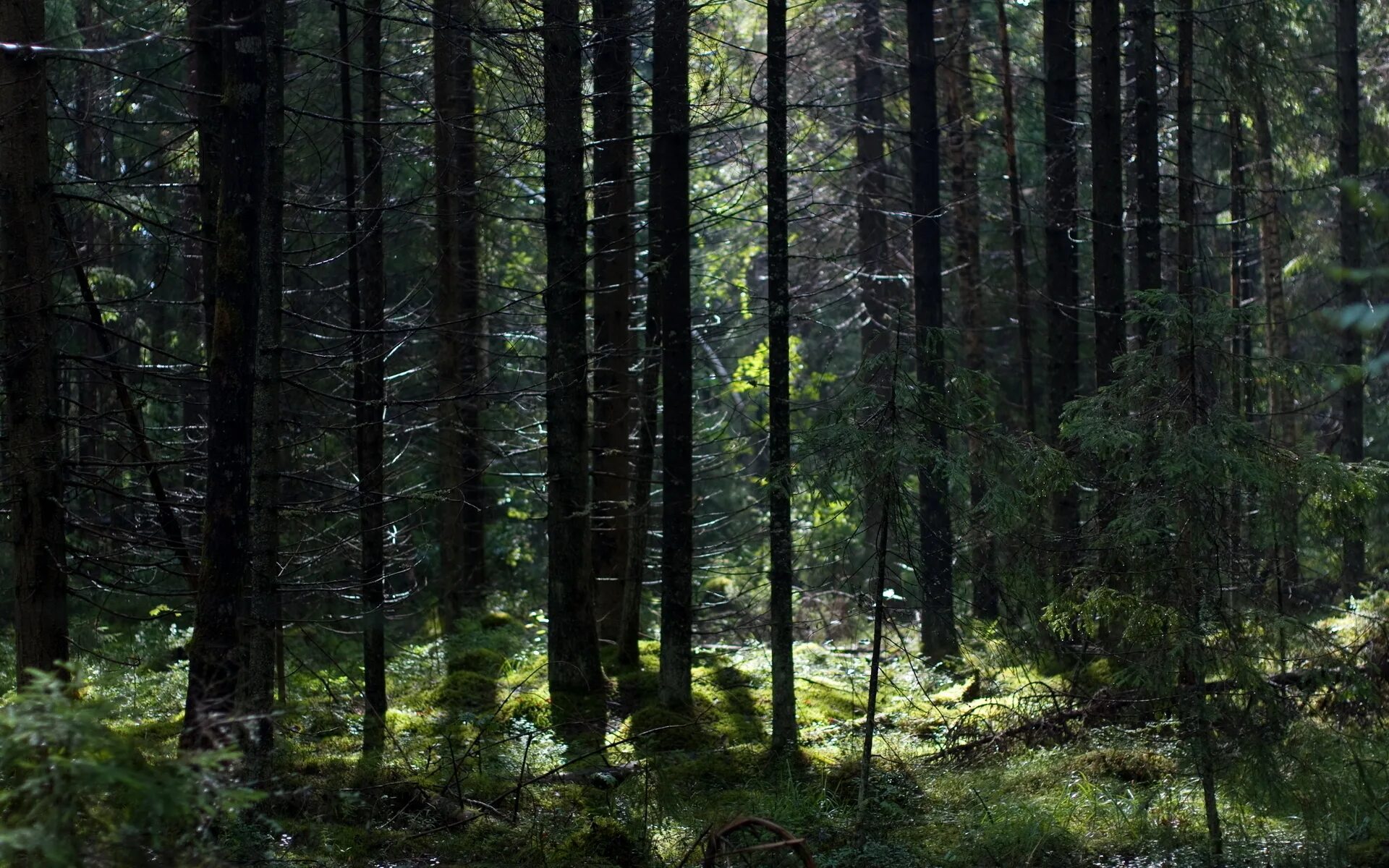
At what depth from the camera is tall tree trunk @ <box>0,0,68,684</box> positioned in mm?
8469

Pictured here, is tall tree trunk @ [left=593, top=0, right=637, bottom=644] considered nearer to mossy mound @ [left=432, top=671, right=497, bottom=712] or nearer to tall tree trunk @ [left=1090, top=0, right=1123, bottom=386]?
mossy mound @ [left=432, top=671, right=497, bottom=712]

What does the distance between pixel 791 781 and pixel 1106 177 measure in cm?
802

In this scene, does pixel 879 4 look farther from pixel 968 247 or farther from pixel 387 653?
pixel 387 653

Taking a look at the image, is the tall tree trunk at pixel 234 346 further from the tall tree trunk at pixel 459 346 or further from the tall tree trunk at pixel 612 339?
the tall tree trunk at pixel 612 339

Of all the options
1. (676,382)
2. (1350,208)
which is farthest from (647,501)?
(1350,208)

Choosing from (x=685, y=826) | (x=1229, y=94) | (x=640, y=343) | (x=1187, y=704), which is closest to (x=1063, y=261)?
(x=1229, y=94)

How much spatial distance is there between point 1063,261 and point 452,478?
29.5ft

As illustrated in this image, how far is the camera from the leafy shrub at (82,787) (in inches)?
137

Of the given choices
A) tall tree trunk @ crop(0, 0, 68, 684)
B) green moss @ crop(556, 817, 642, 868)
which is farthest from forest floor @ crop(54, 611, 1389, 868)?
tall tree trunk @ crop(0, 0, 68, 684)

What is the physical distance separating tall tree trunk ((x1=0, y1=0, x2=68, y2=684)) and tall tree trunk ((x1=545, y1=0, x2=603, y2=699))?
4220 mm

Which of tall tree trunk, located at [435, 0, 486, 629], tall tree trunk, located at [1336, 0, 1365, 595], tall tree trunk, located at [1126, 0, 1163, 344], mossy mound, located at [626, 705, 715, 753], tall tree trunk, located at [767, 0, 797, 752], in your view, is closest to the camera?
tall tree trunk, located at [767, 0, 797, 752]

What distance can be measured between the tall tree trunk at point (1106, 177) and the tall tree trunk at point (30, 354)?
34.6ft

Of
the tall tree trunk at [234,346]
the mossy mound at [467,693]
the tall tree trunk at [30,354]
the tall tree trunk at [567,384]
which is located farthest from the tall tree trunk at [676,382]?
the tall tree trunk at [30,354]

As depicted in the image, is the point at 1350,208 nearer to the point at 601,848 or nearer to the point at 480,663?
the point at 480,663
